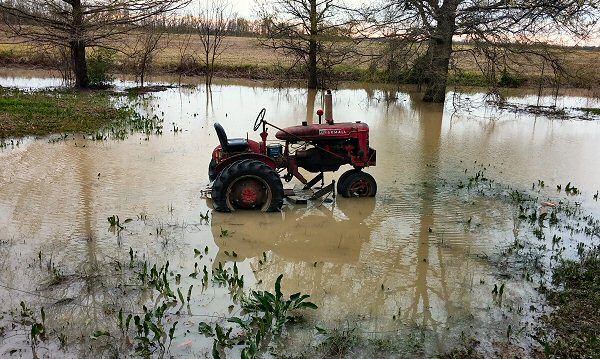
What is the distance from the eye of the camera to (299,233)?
6.35 meters

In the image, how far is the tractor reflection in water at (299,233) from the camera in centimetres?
572

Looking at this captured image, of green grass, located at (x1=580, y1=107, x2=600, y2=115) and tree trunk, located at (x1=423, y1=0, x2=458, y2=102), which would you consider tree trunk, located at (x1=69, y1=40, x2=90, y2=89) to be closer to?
tree trunk, located at (x1=423, y1=0, x2=458, y2=102)

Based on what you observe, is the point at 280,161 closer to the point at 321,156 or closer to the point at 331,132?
the point at 321,156

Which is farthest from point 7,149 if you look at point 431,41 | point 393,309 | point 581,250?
point 431,41

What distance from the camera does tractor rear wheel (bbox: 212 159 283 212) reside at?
666 cm

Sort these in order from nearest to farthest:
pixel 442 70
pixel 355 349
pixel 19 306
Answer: pixel 355 349 < pixel 19 306 < pixel 442 70

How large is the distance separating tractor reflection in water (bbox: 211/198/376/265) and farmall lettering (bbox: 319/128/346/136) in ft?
3.33

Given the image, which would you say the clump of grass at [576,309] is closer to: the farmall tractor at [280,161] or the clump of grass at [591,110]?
the farmall tractor at [280,161]

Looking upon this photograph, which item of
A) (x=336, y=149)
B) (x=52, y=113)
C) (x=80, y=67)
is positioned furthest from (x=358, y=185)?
(x=80, y=67)

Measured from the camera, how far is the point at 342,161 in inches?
297

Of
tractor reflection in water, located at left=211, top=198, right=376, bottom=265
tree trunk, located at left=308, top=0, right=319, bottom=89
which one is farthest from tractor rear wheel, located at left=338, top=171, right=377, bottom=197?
tree trunk, located at left=308, top=0, right=319, bottom=89

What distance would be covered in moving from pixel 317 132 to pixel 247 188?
1298 mm

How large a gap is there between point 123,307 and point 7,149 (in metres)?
6.59

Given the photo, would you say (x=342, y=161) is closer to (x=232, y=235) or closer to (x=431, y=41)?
(x=232, y=235)
